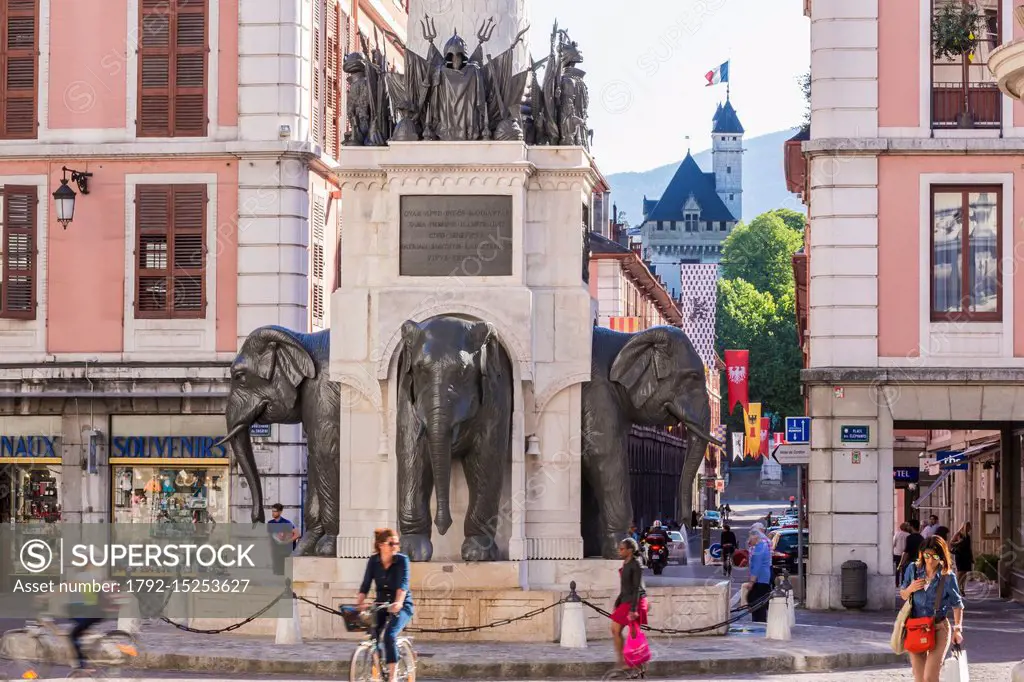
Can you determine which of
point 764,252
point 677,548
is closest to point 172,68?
point 677,548

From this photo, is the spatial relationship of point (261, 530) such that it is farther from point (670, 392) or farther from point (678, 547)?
point (678, 547)

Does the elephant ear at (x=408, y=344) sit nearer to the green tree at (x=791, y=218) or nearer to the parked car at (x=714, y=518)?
the parked car at (x=714, y=518)

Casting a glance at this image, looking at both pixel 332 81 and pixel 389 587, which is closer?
pixel 389 587

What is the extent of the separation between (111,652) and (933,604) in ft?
25.0

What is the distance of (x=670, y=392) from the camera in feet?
81.7

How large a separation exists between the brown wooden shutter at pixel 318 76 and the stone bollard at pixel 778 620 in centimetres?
1761

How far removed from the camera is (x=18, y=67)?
1566 inches

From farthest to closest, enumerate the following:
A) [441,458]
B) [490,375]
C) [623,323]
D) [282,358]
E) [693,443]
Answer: [623,323]
[282,358]
[693,443]
[490,375]
[441,458]

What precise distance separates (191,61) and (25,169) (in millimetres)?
3668

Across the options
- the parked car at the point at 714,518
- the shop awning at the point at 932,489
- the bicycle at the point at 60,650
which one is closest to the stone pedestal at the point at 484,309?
the bicycle at the point at 60,650

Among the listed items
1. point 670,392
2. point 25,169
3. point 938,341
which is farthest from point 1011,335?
point 25,169

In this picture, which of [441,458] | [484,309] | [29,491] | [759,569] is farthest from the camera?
[29,491]

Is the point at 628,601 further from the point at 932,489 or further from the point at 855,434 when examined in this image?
the point at 932,489

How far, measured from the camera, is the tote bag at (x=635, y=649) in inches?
829
